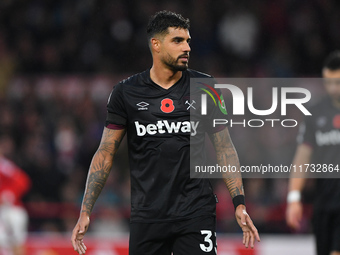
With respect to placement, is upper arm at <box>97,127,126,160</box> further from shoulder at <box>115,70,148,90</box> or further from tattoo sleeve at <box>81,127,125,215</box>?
shoulder at <box>115,70,148,90</box>

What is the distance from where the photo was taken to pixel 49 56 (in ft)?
42.2

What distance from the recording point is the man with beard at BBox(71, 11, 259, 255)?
425 cm

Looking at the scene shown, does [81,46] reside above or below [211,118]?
above

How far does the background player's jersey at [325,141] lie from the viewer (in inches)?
226

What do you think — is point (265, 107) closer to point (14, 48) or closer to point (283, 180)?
point (283, 180)

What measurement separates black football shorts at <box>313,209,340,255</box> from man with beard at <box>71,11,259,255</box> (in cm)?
170

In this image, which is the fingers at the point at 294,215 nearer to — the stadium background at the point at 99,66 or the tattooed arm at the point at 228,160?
the tattooed arm at the point at 228,160

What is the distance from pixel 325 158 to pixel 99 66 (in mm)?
7543

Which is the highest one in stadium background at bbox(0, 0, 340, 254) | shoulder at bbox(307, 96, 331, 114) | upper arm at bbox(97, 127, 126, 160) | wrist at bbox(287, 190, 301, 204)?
stadium background at bbox(0, 0, 340, 254)

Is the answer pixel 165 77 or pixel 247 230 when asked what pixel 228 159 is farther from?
pixel 165 77

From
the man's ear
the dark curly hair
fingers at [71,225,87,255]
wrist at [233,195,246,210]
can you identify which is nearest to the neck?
the man's ear

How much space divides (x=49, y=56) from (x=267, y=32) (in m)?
4.22

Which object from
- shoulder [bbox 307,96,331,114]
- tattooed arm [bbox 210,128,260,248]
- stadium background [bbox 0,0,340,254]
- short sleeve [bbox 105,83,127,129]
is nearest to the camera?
tattooed arm [bbox 210,128,260,248]

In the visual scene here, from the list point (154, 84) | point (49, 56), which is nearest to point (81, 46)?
point (49, 56)
